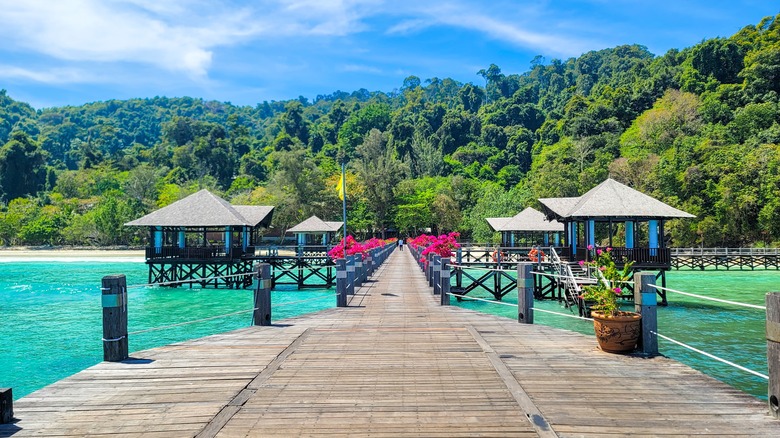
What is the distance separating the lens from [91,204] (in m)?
82.0

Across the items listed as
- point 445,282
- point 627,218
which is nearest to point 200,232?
point 445,282

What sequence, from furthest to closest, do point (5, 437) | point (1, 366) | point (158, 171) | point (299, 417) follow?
point (158, 171)
point (1, 366)
point (299, 417)
point (5, 437)

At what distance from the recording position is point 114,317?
20.2 feet

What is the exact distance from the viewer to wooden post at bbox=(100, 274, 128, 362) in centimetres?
611

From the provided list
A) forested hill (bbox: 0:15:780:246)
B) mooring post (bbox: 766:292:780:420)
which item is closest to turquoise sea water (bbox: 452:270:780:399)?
mooring post (bbox: 766:292:780:420)

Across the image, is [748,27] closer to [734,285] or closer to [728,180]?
[728,180]

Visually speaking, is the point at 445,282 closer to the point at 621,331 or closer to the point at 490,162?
the point at 621,331

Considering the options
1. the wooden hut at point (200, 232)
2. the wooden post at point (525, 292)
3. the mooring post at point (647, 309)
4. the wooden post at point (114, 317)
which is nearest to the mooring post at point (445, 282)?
the wooden post at point (525, 292)

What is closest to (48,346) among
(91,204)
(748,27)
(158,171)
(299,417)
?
(299,417)

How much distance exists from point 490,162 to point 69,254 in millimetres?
69006

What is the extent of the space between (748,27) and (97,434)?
3866 inches

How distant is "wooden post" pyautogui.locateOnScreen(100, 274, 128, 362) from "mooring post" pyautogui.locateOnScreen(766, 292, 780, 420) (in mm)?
6445

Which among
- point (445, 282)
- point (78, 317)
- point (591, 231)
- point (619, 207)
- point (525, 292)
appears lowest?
point (78, 317)

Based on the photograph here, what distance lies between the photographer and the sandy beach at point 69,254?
58.3 meters
